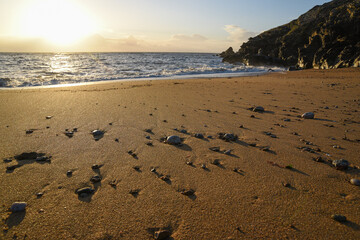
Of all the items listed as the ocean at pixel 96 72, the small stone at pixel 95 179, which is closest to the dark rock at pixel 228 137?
the small stone at pixel 95 179

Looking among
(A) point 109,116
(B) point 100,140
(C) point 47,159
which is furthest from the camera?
(A) point 109,116

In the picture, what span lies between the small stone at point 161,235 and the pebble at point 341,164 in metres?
2.68

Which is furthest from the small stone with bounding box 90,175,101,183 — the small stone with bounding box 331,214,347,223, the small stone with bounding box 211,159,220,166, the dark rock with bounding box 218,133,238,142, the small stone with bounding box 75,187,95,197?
the small stone with bounding box 331,214,347,223

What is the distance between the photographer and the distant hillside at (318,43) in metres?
26.3

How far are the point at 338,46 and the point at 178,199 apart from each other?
35698 millimetres

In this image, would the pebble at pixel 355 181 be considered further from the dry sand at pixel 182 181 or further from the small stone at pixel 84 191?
the small stone at pixel 84 191

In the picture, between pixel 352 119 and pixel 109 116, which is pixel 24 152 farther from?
pixel 352 119

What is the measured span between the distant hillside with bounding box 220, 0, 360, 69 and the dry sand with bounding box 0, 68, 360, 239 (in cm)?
2558

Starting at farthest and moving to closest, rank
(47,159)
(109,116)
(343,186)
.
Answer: (109,116)
(47,159)
(343,186)

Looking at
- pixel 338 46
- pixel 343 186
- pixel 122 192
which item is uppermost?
pixel 338 46

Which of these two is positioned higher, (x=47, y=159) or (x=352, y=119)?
(x=352, y=119)

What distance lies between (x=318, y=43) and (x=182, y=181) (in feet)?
139

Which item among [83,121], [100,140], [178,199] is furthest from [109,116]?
[178,199]

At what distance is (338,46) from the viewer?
27.7 m
